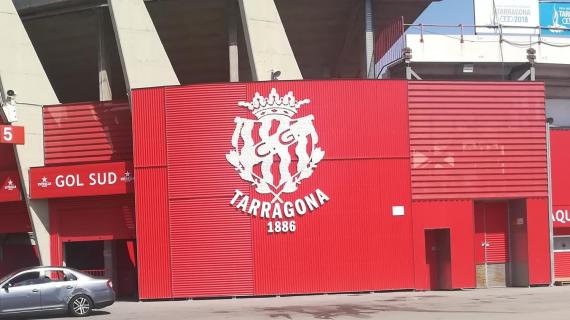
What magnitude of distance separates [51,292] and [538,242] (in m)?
14.6

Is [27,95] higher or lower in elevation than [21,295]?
higher

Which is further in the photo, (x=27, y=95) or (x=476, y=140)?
(x=27, y=95)

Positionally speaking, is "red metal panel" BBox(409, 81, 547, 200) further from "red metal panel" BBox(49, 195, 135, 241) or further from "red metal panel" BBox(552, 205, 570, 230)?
"red metal panel" BBox(49, 195, 135, 241)

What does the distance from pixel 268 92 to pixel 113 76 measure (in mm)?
16347

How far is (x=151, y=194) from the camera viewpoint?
794 inches

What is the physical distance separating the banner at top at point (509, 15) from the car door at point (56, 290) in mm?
18956

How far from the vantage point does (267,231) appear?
19.8 m

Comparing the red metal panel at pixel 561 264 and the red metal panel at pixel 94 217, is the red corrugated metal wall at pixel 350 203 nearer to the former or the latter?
the red metal panel at pixel 94 217

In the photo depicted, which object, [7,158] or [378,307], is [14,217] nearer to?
[7,158]

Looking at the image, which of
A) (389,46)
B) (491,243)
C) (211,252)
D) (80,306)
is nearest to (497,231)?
(491,243)

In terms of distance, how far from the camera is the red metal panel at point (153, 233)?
1989 cm

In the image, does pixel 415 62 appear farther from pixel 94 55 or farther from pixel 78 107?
pixel 94 55

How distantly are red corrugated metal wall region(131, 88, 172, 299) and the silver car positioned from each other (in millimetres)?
2765

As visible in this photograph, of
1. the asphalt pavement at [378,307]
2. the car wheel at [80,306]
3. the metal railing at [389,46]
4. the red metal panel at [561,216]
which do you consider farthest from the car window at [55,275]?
the red metal panel at [561,216]
